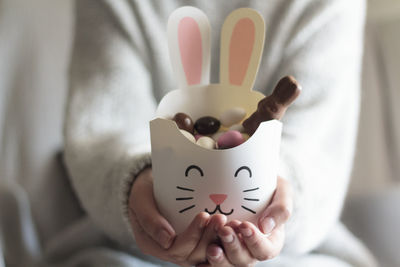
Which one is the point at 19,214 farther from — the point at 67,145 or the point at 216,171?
the point at 216,171

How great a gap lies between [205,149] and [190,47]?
0.11 meters

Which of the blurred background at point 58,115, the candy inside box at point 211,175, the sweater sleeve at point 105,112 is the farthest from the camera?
the blurred background at point 58,115

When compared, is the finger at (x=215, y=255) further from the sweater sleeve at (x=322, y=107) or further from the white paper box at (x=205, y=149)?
the sweater sleeve at (x=322, y=107)

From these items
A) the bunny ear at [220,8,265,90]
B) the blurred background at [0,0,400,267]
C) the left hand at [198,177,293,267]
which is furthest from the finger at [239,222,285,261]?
the blurred background at [0,0,400,267]

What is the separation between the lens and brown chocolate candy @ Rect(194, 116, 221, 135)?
0.35m

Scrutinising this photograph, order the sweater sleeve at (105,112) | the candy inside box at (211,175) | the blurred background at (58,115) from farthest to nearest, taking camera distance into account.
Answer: the blurred background at (58,115) → the sweater sleeve at (105,112) → the candy inside box at (211,175)

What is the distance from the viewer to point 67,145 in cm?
53

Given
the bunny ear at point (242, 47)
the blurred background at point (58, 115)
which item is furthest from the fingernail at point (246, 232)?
the blurred background at point (58, 115)

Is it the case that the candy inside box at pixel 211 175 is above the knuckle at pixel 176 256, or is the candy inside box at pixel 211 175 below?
above

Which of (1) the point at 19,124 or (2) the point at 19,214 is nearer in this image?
(2) the point at 19,214

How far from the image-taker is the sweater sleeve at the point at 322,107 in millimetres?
506

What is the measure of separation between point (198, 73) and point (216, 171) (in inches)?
4.6

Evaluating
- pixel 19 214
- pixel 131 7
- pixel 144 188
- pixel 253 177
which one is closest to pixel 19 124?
pixel 19 214

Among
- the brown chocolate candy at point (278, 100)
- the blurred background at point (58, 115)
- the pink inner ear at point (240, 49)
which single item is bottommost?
the blurred background at point (58, 115)
